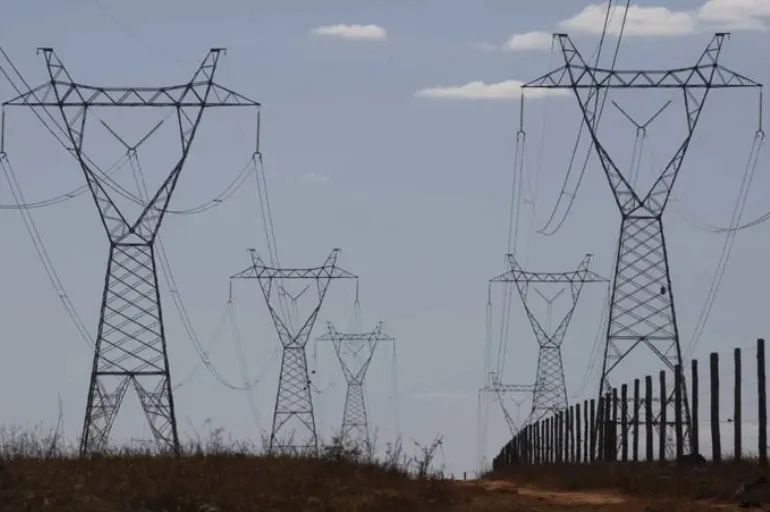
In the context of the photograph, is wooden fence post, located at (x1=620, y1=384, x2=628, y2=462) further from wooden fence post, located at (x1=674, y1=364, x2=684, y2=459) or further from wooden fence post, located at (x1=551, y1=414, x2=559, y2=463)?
wooden fence post, located at (x1=551, y1=414, x2=559, y2=463)

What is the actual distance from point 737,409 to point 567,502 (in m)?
6.35

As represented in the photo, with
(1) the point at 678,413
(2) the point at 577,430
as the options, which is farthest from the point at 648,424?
(2) the point at 577,430

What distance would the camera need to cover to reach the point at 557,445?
4922 cm

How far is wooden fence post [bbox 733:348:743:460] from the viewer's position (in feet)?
91.2

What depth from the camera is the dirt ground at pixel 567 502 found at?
20.7 meters

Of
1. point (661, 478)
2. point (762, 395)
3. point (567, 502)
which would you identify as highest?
point (762, 395)

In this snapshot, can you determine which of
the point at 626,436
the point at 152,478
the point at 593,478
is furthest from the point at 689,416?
the point at 152,478

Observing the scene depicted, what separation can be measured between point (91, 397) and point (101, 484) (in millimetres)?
19038

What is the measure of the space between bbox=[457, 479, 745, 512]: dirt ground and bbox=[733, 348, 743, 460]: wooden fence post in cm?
371

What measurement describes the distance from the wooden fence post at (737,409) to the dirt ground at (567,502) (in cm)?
371

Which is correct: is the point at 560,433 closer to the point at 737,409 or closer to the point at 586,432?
the point at 586,432

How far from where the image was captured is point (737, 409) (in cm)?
2781

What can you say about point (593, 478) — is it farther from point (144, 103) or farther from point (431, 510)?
point (144, 103)

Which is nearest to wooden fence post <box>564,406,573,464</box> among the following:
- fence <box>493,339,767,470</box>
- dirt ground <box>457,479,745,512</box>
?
fence <box>493,339,767,470</box>
